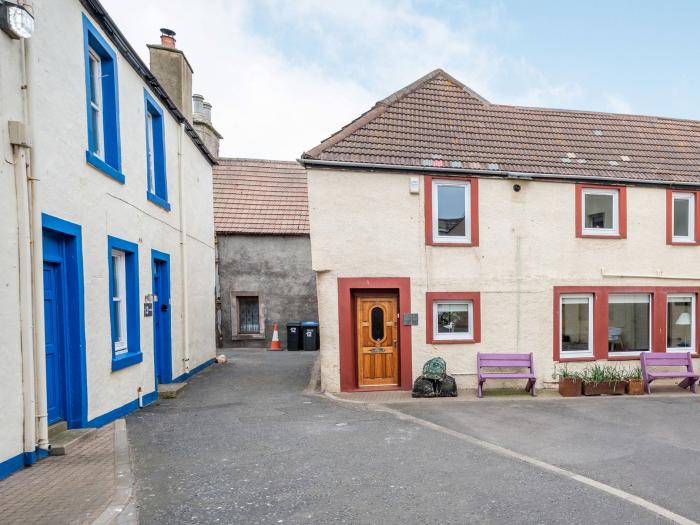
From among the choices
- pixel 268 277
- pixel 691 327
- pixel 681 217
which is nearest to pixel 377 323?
pixel 691 327

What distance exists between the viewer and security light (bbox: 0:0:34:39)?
523 cm

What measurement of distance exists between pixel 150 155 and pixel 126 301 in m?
3.45

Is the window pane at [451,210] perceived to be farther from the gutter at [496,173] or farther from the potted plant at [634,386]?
the potted plant at [634,386]

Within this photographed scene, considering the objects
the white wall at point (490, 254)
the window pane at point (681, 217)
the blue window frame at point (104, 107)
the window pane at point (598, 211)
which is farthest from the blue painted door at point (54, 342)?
Result: the window pane at point (681, 217)

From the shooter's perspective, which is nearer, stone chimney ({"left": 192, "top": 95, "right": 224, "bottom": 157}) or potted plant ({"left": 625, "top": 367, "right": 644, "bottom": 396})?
potted plant ({"left": 625, "top": 367, "right": 644, "bottom": 396})

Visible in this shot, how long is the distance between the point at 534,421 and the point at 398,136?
6.75 meters

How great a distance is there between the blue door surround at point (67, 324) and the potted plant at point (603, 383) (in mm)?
9712

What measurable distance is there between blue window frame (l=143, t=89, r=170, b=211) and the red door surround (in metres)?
4.39

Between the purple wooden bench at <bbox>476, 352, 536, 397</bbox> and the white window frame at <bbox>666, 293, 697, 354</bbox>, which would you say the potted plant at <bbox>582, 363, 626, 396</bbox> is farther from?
the white window frame at <bbox>666, 293, 697, 354</bbox>

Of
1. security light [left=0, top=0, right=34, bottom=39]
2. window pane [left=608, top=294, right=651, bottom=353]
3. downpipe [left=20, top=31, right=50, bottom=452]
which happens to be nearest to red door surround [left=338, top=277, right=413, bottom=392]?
window pane [left=608, top=294, right=651, bottom=353]

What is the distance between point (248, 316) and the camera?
19547 mm

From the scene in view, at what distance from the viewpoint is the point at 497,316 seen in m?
11.0

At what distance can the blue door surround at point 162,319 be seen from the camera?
10578mm

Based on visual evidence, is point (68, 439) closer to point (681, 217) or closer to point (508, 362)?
point (508, 362)
